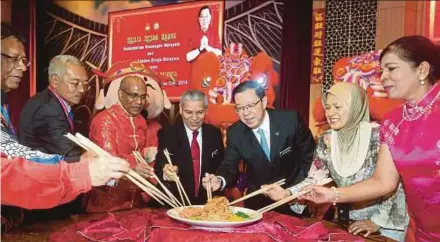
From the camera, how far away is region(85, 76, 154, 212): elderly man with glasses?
290 centimetres

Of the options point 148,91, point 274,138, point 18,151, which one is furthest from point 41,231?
point 148,91

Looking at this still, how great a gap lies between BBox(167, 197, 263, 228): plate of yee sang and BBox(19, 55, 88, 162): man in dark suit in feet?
3.12

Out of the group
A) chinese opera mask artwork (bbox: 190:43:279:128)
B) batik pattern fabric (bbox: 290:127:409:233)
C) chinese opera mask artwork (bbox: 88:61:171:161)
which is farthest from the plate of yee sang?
chinese opera mask artwork (bbox: 190:43:279:128)

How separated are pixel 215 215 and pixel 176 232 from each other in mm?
194

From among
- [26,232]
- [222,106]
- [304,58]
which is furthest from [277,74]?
[26,232]

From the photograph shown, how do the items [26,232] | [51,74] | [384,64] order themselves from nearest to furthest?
[26,232], [384,64], [51,74]

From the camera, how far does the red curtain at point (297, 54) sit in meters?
4.36

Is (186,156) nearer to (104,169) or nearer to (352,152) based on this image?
(352,152)

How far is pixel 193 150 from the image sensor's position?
303 cm

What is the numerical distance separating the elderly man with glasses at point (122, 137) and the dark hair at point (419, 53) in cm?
167

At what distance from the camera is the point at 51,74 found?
104 inches

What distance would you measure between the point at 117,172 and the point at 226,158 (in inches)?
61.4

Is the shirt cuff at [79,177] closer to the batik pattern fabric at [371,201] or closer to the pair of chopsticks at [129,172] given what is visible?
the pair of chopsticks at [129,172]

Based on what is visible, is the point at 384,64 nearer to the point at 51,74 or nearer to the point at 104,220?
the point at 104,220
